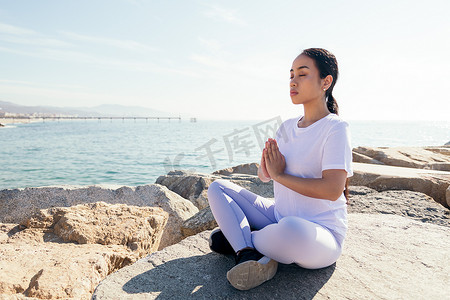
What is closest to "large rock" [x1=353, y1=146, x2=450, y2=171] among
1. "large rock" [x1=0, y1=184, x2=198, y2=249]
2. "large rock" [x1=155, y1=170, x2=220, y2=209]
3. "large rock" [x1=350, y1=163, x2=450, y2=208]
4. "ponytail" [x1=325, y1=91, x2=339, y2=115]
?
"large rock" [x1=350, y1=163, x2=450, y2=208]

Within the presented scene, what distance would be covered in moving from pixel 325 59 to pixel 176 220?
2.70 metres

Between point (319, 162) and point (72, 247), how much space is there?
2.07 meters

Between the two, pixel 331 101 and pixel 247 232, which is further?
pixel 331 101

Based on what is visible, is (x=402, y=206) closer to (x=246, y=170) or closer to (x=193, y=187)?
(x=193, y=187)

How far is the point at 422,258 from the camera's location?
94.2 inches

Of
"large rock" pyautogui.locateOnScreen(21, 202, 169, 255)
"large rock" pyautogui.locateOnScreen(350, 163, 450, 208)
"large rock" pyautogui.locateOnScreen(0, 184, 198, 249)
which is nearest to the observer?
"large rock" pyautogui.locateOnScreen(21, 202, 169, 255)

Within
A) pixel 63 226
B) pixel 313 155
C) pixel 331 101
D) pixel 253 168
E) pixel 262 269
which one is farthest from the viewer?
pixel 253 168

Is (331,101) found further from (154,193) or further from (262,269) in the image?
(154,193)

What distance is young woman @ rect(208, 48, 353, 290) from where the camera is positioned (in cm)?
181

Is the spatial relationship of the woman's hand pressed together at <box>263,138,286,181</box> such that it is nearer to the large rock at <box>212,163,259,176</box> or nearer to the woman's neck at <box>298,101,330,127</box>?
the woman's neck at <box>298,101,330,127</box>

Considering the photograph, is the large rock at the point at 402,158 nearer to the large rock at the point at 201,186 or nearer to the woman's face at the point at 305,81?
the large rock at the point at 201,186

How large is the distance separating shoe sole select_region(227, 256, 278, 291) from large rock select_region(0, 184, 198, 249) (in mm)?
2122

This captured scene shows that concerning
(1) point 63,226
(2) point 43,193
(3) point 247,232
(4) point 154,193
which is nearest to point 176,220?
(4) point 154,193

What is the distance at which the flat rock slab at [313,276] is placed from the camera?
1.86 m
